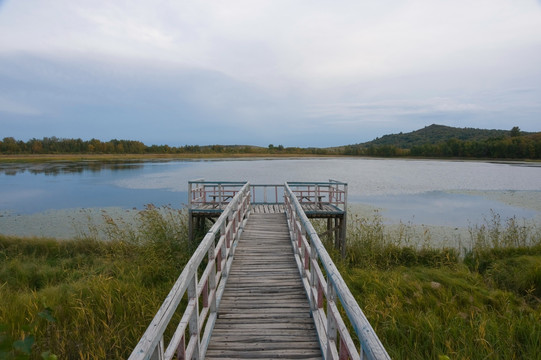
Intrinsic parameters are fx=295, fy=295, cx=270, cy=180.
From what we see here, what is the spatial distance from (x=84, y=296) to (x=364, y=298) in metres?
6.00

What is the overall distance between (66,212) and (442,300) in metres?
19.9

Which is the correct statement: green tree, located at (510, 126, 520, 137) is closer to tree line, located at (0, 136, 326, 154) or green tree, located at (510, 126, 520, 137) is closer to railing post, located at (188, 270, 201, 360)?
tree line, located at (0, 136, 326, 154)

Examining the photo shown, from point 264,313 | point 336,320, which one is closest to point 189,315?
point 336,320

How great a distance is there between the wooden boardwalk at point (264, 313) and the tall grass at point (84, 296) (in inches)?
67.9

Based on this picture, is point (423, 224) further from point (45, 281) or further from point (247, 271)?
point (45, 281)

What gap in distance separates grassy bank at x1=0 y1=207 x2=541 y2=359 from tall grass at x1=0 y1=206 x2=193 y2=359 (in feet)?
0.08

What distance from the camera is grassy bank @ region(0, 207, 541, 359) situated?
4504 mm

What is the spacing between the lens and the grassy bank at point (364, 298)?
4.50 meters

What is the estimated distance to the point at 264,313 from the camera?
13.2 ft

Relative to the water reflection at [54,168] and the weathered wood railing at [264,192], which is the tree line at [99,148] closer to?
the water reflection at [54,168]

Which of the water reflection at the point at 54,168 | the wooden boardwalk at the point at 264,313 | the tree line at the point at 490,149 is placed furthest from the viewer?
the tree line at the point at 490,149

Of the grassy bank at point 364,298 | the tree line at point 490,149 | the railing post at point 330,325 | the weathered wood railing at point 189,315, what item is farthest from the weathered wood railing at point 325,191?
the tree line at point 490,149

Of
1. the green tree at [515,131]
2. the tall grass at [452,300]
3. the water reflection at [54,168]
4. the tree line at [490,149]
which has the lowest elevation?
the tall grass at [452,300]

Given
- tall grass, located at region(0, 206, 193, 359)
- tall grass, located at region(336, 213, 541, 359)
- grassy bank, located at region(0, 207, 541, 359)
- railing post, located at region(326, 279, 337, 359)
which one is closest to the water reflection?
tall grass, located at region(0, 206, 193, 359)
